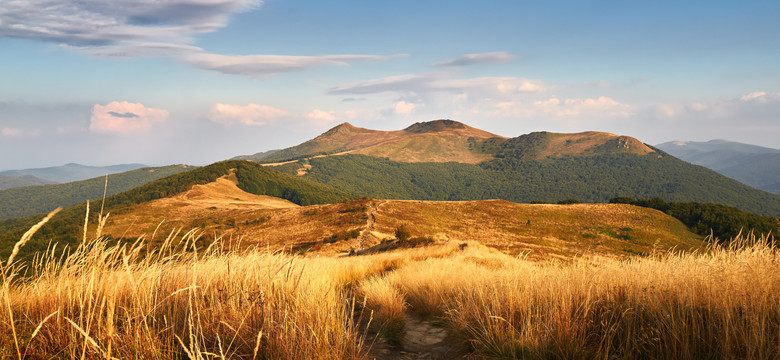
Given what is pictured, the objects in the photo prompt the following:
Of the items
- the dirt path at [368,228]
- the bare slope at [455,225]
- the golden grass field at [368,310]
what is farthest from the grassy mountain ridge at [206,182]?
the golden grass field at [368,310]

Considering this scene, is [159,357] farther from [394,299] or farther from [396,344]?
[394,299]

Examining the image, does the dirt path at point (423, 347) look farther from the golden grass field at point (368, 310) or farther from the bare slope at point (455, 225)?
the bare slope at point (455, 225)

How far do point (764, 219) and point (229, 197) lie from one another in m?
138

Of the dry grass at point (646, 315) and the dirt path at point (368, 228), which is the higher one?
the dry grass at point (646, 315)

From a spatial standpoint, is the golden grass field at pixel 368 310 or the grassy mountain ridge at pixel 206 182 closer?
the golden grass field at pixel 368 310

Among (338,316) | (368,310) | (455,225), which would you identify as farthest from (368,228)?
(338,316)

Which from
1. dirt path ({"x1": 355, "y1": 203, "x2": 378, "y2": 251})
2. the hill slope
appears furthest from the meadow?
the hill slope

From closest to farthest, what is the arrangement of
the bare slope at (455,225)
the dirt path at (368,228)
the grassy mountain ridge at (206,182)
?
1. the dirt path at (368,228)
2. the bare slope at (455,225)
3. the grassy mountain ridge at (206,182)

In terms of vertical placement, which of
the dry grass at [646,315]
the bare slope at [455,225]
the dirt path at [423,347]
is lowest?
the bare slope at [455,225]

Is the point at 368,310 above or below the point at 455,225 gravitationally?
above

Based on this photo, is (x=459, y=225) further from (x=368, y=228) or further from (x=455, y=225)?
(x=368, y=228)

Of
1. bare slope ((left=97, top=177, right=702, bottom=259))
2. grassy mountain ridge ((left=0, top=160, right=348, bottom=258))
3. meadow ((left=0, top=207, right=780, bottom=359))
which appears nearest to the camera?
meadow ((left=0, top=207, right=780, bottom=359))

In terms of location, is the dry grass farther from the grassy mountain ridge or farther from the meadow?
the grassy mountain ridge

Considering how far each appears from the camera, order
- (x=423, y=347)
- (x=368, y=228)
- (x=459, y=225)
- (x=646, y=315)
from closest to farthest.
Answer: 1. (x=646, y=315)
2. (x=423, y=347)
3. (x=368, y=228)
4. (x=459, y=225)
